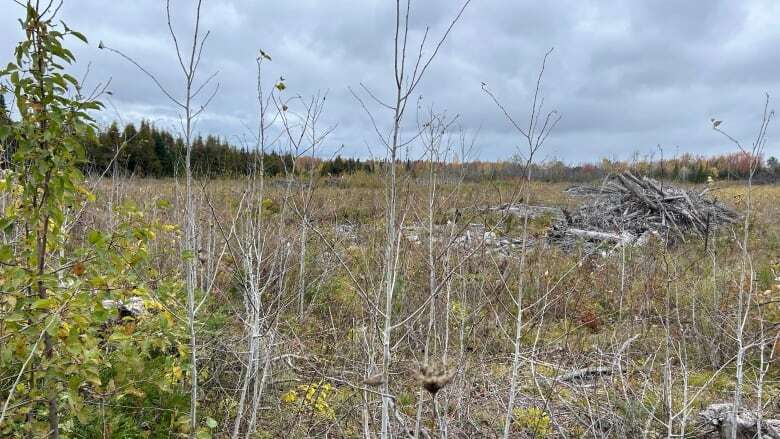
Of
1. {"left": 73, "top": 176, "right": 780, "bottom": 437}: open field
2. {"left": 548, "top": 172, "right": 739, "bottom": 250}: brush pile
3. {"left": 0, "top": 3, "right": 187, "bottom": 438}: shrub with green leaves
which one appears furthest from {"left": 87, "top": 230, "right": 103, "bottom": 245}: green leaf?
{"left": 548, "top": 172, "right": 739, "bottom": 250}: brush pile

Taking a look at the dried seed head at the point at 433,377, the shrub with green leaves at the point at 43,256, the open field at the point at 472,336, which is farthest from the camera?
the open field at the point at 472,336

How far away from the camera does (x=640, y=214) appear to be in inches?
424

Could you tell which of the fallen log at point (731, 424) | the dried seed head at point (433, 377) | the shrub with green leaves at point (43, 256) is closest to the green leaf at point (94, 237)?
the shrub with green leaves at point (43, 256)

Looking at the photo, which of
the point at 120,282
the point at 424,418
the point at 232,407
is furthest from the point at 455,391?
the point at 120,282

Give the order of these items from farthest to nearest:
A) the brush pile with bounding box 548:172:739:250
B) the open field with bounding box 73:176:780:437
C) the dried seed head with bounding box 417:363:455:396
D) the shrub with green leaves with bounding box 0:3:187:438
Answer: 1. the brush pile with bounding box 548:172:739:250
2. the open field with bounding box 73:176:780:437
3. the shrub with green leaves with bounding box 0:3:187:438
4. the dried seed head with bounding box 417:363:455:396

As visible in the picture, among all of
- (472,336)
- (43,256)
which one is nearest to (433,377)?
(43,256)

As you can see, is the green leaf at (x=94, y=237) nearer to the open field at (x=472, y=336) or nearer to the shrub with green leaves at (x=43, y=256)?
the shrub with green leaves at (x=43, y=256)

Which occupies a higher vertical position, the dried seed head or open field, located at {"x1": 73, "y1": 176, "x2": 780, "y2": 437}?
the dried seed head

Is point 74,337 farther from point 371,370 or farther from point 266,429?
point 266,429

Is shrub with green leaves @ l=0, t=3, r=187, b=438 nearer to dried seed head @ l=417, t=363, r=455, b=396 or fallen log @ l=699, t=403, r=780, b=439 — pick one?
dried seed head @ l=417, t=363, r=455, b=396

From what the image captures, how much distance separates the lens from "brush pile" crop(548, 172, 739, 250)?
9.68 metres

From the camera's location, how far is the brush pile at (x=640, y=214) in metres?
9.68

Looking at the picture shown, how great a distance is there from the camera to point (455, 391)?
320 centimetres

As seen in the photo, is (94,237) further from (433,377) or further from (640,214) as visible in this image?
(640,214)
